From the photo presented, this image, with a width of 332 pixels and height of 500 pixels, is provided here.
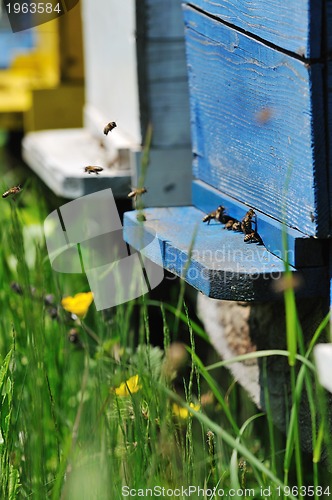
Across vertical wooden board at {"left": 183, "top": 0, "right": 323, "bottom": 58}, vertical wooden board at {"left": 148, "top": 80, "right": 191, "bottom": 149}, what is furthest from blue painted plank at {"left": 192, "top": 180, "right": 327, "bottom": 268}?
vertical wooden board at {"left": 148, "top": 80, "right": 191, "bottom": 149}

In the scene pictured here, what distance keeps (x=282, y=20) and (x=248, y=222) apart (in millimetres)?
452

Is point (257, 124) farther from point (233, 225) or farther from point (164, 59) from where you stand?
point (164, 59)

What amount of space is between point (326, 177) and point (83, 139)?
69.5 inches

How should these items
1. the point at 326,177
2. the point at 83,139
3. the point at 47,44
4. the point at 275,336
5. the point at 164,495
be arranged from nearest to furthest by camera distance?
the point at 164,495, the point at 326,177, the point at 275,336, the point at 83,139, the point at 47,44

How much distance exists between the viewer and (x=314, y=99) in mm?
1523

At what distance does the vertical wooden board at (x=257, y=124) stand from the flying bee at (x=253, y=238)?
2.4 inches

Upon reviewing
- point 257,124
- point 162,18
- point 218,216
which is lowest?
point 218,216

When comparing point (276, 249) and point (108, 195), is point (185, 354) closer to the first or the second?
point (276, 249)

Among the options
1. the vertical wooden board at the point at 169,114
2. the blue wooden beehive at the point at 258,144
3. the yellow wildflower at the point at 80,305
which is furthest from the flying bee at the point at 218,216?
the vertical wooden board at the point at 169,114

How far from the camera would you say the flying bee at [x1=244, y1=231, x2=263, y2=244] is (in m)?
1.81

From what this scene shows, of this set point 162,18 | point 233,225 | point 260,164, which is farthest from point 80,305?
point 162,18

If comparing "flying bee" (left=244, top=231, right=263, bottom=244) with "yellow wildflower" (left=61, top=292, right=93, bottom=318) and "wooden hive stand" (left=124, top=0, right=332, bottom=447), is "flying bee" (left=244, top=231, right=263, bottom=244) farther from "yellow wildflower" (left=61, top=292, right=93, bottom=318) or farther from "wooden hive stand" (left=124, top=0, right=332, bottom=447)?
"yellow wildflower" (left=61, top=292, right=93, bottom=318)

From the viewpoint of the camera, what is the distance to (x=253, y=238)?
182 centimetres

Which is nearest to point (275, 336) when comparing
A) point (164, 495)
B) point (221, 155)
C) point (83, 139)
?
point (221, 155)
